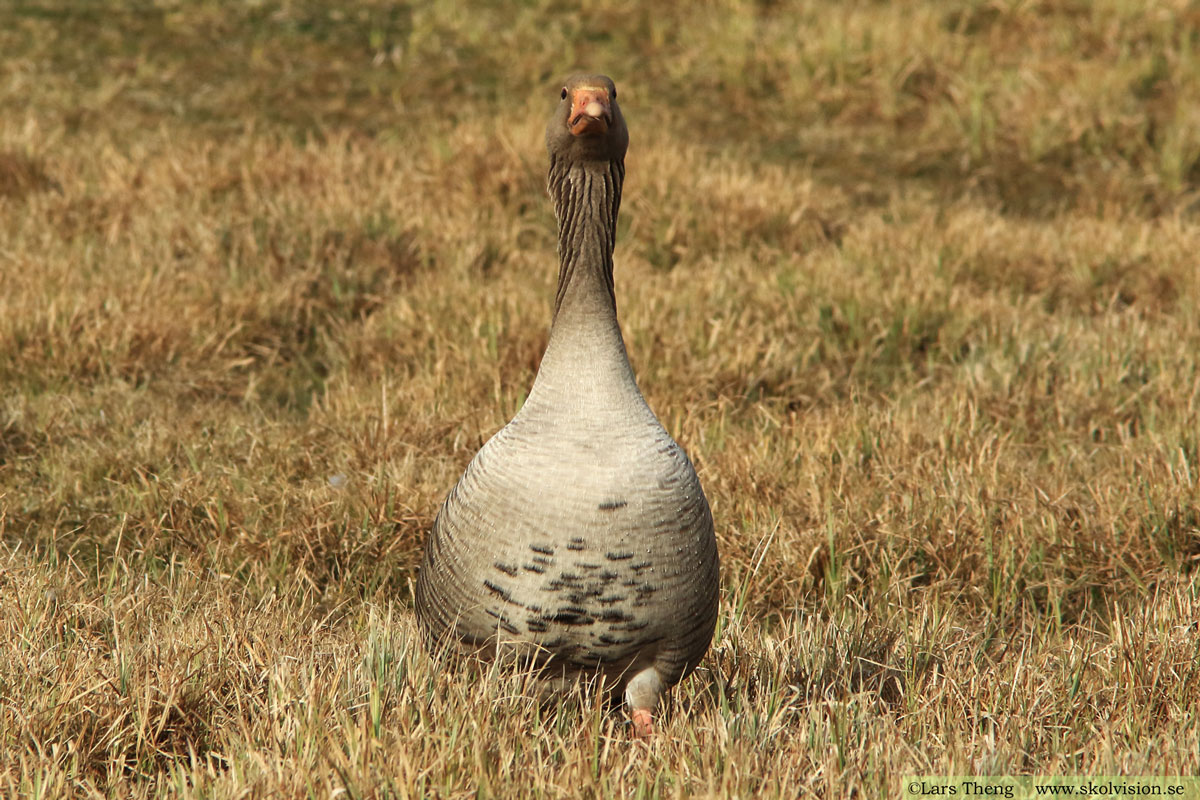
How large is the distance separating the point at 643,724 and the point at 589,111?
4.07 feet

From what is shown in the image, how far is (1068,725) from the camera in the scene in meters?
2.50

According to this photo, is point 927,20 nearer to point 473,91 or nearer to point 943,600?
point 473,91

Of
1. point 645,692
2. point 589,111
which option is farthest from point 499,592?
point 589,111

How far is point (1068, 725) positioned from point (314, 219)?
4707mm

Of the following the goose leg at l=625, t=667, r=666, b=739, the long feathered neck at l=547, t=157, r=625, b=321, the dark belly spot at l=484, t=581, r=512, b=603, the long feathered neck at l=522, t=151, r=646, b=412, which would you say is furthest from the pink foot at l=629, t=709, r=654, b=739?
the long feathered neck at l=547, t=157, r=625, b=321

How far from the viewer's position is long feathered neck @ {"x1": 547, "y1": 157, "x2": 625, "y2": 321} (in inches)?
94.6

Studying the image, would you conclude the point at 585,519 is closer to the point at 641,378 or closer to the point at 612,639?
the point at 612,639

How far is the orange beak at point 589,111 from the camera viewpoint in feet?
7.46

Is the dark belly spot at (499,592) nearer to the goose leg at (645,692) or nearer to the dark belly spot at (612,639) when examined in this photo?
the dark belly spot at (612,639)

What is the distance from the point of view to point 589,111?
89.4 inches

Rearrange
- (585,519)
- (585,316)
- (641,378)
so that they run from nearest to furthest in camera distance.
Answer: (585,519) < (585,316) < (641,378)

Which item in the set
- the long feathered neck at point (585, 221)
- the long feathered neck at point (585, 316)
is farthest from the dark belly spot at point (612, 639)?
the long feathered neck at point (585, 221)

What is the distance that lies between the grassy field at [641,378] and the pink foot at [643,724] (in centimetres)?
6

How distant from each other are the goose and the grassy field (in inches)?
5.2
